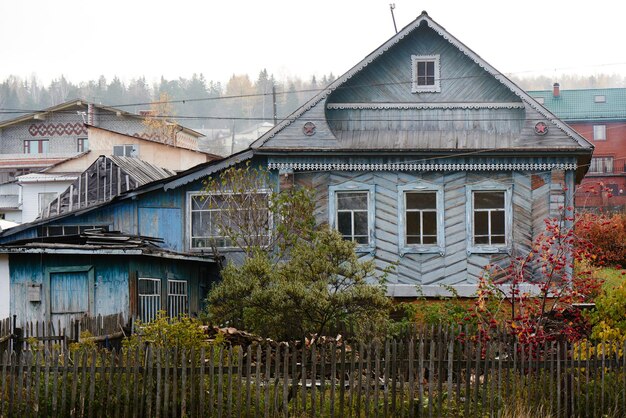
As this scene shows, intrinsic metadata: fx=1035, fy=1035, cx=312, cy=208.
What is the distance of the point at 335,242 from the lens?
18.6 m

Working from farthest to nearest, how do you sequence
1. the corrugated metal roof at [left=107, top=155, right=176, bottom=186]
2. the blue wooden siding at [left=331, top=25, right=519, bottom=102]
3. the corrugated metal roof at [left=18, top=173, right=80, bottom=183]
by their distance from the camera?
the corrugated metal roof at [left=18, top=173, right=80, bottom=183] < the corrugated metal roof at [left=107, top=155, right=176, bottom=186] < the blue wooden siding at [left=331, top=25, right=519, bottom=102]

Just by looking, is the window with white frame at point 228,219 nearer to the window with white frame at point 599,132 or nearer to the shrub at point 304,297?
the shrub at point 304,297

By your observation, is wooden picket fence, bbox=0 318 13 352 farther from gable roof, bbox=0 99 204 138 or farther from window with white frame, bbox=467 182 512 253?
gable roof, bbox=0 99 204 138

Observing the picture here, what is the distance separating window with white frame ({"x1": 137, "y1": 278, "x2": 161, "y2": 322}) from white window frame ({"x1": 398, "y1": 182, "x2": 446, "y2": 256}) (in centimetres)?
654

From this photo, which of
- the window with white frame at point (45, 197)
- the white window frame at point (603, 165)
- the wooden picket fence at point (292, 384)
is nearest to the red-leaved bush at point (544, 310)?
the wooden picket fence at point (292, 384)

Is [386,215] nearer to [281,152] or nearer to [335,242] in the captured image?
[281,152]

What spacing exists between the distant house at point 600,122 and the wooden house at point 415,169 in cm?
5173

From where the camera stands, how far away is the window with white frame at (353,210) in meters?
26.9

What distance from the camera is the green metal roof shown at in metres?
79.4

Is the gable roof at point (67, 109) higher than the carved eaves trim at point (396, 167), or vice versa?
the gable roof at point (67, 109)

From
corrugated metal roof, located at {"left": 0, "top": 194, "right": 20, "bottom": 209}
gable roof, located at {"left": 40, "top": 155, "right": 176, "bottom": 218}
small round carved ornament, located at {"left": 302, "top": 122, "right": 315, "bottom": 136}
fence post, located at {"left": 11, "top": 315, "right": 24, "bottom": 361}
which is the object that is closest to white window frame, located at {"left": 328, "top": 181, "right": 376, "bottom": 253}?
small round carved ornament, located at {"left": 302, "top": 122, "right": 315, "bottom": 136}

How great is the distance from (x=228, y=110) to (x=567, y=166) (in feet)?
487

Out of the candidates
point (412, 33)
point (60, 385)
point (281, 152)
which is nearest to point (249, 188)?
point (281, 152)

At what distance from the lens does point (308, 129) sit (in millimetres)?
26828
